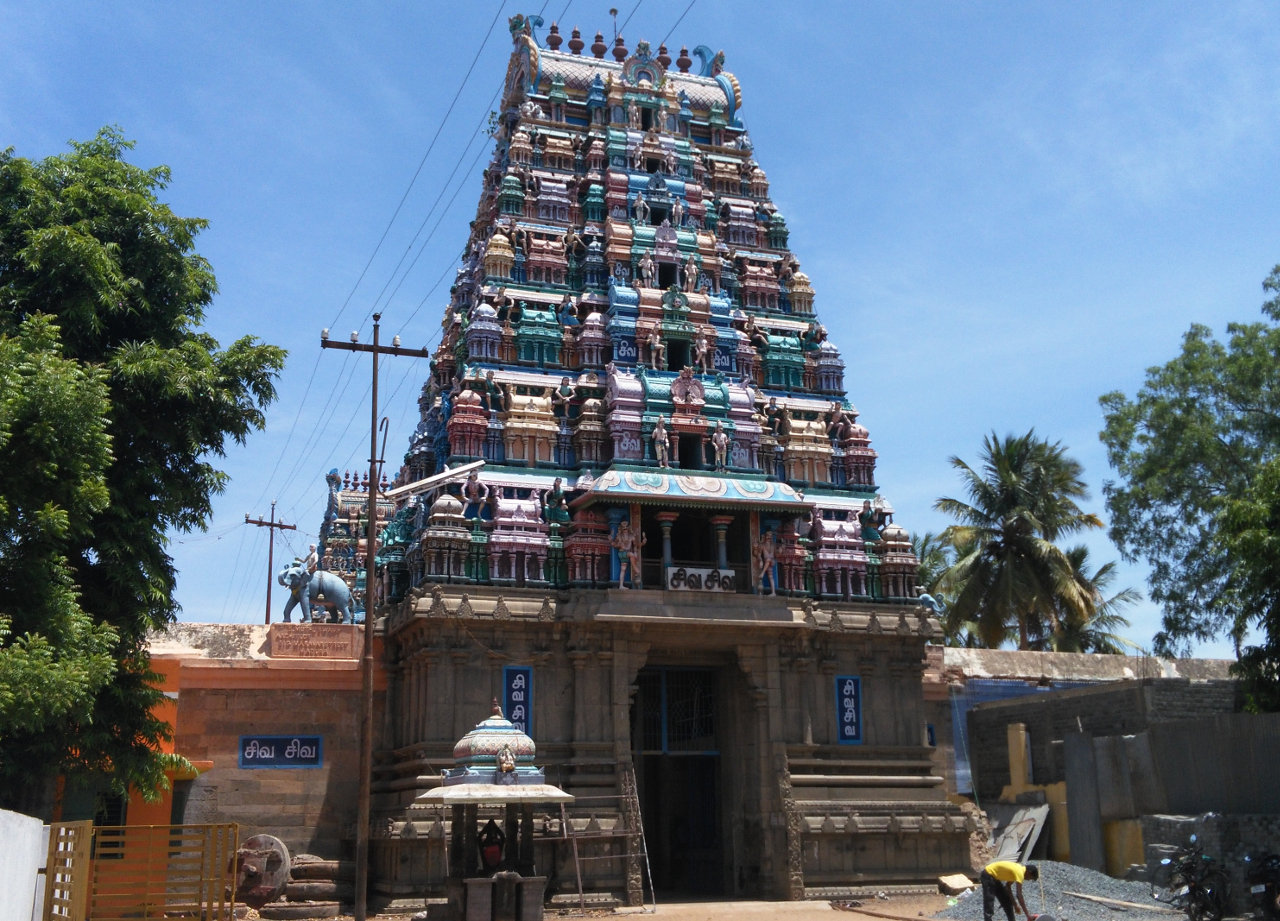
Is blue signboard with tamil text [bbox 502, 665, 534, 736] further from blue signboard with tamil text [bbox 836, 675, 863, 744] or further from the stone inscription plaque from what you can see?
A: blue signboard with tamil text [bbox 836, 675, 863, 744]

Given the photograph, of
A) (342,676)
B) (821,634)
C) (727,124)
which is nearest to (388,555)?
(342,676)

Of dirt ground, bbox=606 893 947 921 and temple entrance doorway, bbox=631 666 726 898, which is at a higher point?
temple entrance doorway, bbox=631 666 726 898

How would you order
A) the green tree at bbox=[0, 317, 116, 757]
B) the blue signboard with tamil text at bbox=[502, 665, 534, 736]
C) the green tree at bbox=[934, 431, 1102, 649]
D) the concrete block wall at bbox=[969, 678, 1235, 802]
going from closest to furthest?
the green tree at bbox=[0, 317, 116, 757] < the blue signboard with tamil text at bbox=[502, 665, 534, 736] < the concrete block wall at bbox=[969, 678, 1235, 802] < the green tree at bbox=[934, 431, 1102, 649]

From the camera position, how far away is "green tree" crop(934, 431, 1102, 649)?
41.8 meters

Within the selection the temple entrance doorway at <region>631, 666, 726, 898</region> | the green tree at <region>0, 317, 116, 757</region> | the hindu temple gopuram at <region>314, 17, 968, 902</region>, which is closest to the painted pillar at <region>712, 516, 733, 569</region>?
the hindu temple gopuram at <region>314, 17, 968, 902</region>

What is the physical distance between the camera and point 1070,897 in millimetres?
23141

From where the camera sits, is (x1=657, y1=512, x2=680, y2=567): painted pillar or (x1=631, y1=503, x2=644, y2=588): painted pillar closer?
(x1=631, y1=503, x2=644, y2=588): painted pillar

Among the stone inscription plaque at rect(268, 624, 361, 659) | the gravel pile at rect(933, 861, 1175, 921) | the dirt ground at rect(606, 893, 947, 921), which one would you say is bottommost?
the dirt ground at rect(606, 893, 947, 921)

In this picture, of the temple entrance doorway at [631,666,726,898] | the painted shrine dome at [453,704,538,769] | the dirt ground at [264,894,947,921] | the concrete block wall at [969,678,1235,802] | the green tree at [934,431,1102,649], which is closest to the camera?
the painted shrine dome at [453,704,538,769]

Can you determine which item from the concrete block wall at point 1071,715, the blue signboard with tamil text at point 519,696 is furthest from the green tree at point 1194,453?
the blue signboard with tamil text at point 519,696

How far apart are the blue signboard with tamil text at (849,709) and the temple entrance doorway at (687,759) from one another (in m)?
2.96

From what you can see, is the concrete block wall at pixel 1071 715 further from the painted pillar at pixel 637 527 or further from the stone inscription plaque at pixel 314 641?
the stone inscription plaque at pixel 314 641

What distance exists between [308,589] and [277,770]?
206 inches

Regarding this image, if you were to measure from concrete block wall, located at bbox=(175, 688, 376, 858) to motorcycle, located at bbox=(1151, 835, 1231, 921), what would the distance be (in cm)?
1663
